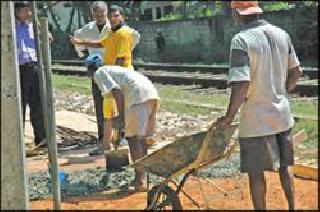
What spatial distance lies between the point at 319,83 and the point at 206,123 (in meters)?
6.06

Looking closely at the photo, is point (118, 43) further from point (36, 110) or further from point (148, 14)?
point (148, 14)

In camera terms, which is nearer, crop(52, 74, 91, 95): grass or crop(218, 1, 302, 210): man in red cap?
crop(218, 1, 302, 210): man in red cap

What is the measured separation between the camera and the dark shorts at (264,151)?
5.53 metres

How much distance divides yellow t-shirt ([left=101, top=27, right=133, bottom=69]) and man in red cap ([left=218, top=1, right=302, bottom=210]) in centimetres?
274

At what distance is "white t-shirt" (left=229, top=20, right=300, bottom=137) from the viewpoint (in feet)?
17.7

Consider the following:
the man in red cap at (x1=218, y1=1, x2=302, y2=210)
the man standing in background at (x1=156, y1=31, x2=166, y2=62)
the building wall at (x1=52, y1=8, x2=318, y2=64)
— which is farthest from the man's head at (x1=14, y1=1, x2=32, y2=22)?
the man standing in background at (x1=156, y1=31, x2=166, y2=62)

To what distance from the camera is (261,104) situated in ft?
18.3

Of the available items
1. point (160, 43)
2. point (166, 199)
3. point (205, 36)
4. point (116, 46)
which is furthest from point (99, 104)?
point (160, 43)

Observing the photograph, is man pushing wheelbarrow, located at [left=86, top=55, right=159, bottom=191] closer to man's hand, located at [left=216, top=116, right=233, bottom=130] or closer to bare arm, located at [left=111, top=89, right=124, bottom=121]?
bare arm, located at [left=111, top=89, right=124, bottom=121]

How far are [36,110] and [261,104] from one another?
491cm

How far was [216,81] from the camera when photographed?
779 inches

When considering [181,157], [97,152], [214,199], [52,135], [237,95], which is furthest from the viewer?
[97,152]

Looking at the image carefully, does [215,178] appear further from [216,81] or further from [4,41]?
[216,81]

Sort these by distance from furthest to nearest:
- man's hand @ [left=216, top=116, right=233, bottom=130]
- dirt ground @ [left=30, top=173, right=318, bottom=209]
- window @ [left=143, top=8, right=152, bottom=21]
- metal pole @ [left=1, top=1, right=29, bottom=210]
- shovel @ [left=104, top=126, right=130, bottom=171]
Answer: window @ [left=143, top=8, right=152, bottom=21]
shovel @ [left=104, top=126, right=130, bottom=171]
dirt ground @ [left=30, top=173, right=318, bottom=209]
man's hand @ [left=216, top=116, right=233, bottom=130]
metal pole @ [left=1, top=1, right=29, bottom=210]
